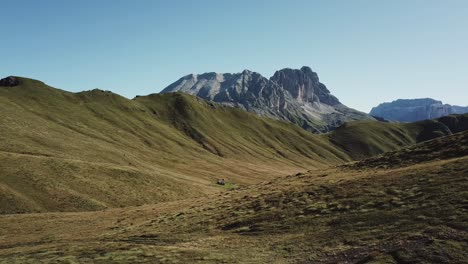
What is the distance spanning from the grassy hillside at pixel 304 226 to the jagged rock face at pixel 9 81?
14067cm

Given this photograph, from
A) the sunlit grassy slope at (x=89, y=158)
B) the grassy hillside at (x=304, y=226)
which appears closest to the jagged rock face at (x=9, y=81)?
the sunlit grassy slope at (x=89, y=158)

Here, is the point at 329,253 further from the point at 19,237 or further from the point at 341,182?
the point at 19,237

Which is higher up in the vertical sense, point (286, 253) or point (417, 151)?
point (417, 151)

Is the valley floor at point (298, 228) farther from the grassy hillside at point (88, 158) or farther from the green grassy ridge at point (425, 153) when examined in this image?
the grassy hillside at point (88, 158)

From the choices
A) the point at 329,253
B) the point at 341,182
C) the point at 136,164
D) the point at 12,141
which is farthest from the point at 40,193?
the point at 329,253

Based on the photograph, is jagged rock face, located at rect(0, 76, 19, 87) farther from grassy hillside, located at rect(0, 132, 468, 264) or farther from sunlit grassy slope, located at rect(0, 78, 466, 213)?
grassy hillside, located at rect(0, 132, 468, 264)

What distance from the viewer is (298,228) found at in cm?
3447

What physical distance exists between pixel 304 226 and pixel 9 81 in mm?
179450

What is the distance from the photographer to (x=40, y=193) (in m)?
67.3

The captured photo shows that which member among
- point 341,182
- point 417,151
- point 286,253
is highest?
point 417,151

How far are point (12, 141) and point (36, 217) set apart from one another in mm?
44131

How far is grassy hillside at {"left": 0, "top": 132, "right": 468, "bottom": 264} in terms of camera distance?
26203 millimetres

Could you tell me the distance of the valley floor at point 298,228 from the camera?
85.5 feet

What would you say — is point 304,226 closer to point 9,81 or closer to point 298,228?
point 298,228
